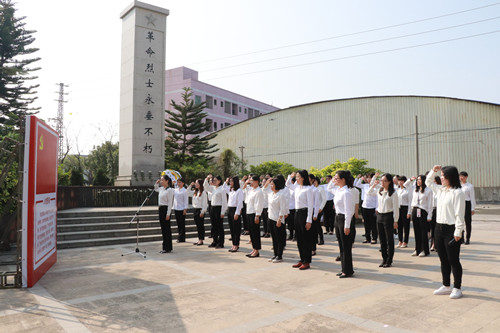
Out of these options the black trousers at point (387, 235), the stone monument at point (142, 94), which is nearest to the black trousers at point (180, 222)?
the black trousers at point (387, 235)

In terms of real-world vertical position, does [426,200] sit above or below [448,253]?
above

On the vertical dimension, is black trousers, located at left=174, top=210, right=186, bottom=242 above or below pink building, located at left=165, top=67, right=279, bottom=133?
below

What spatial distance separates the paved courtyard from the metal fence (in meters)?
5.28

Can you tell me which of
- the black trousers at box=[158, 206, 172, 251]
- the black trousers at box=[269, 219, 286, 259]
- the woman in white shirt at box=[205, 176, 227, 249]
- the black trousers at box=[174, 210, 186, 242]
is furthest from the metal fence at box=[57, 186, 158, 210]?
the black trousers at box=[269, 219, 286, 259]

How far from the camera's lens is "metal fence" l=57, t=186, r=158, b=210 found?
35.8 ft

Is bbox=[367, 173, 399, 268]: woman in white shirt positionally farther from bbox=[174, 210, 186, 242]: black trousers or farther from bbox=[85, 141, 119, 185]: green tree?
bbox=[85, 141, 119, 185]: green tree

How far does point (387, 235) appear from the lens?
222 inches

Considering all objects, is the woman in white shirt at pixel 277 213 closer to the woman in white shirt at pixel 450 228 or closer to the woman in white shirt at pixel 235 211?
the woman in white shirt at pixel 235 211

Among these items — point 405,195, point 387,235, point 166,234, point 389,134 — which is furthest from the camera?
point 389,134

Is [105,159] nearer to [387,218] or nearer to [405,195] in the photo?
[405,195]

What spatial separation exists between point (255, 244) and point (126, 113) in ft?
37.3

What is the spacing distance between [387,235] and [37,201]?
508 centimetres

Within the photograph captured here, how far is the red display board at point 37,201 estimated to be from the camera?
4.49 metres

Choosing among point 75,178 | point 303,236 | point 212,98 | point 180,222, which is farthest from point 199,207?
point 212,98
